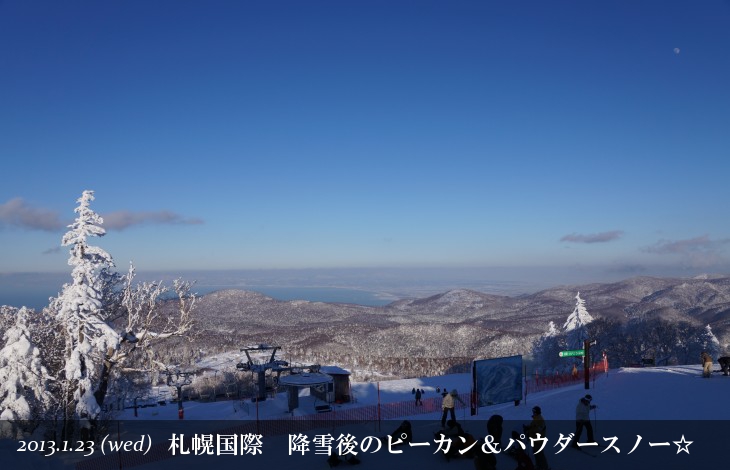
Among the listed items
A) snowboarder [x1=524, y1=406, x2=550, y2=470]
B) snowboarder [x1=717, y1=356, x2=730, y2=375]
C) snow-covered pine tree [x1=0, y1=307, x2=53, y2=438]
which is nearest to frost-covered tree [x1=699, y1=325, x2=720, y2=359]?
snowboarder [x1=717, y1=356, x2=730, y2=375]

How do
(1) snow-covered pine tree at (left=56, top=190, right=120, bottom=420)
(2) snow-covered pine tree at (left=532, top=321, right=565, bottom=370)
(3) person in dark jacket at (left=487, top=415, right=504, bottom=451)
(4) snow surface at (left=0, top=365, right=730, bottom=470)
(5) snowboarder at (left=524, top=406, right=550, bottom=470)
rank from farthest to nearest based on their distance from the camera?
(2) snow-covered pine tree at (left=532, top=321, right=565, bottom=370), (1) snow-covered pine tree at (left=56, top=190, right=120, bottom=420), (4) snow surface at (left=0, top=365, right=730, bottom=470), (3) person in dark jacket at (left=487, top=415, right=504, bottom=451), (5) snowboarder at (left=524, top=406, right=550, bottom=470)

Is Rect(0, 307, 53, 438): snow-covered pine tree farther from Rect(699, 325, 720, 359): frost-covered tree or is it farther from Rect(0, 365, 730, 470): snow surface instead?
Rect(699, 325, 720, 359): frost-covered tree

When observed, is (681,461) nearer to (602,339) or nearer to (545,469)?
(545,469)

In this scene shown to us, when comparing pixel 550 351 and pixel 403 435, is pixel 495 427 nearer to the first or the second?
pixel 403 435

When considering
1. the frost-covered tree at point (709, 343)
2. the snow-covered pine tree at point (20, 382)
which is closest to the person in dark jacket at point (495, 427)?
the snow-covered pine tree at point (20, 382)

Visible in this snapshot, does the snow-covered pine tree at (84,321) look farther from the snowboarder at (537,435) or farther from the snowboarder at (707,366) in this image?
the snowboarder at (707,366)

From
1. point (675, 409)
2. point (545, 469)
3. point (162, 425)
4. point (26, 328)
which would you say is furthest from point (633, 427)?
point (26, 328)
